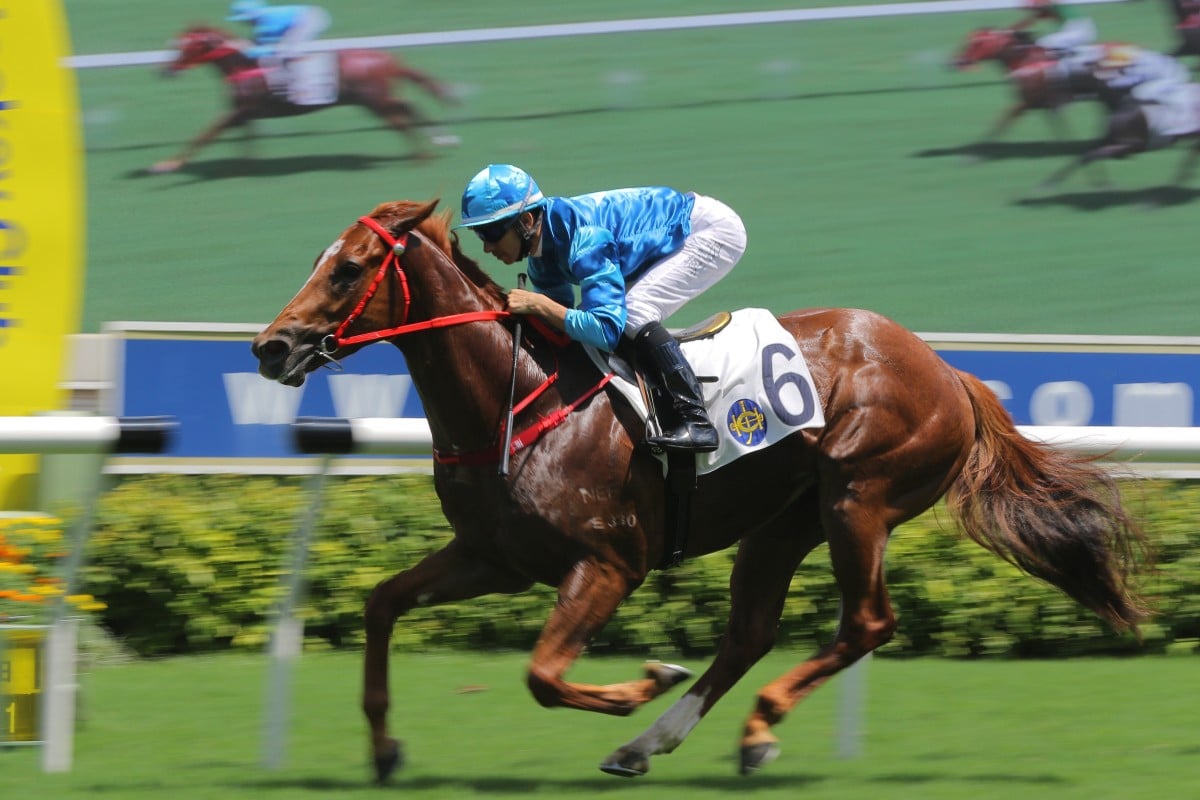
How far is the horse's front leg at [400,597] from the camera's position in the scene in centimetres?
389

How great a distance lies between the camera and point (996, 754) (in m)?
4.21

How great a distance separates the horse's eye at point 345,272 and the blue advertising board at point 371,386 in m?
2.48

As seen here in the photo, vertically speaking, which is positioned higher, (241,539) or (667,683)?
(667,683)

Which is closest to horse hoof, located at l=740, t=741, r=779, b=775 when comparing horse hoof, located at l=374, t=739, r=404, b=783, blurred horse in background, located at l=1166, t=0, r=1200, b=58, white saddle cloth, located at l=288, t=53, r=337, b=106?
horse hoof, located at l=374, t=739, r=404, b=783

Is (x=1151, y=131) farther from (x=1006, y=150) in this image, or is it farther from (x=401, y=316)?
(x=401, y=316)

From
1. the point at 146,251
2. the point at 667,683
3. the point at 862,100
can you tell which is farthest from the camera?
the point at 862,100

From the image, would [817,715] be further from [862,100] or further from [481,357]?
[862,100]

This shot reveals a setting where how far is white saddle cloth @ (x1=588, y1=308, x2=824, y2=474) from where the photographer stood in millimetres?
3996

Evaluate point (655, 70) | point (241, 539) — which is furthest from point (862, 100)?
point (241, 539)

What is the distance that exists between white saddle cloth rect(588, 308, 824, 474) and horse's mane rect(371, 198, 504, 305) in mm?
320

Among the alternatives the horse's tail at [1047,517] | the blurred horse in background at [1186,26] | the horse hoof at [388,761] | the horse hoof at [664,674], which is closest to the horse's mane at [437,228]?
the horse hoof at [664,674]

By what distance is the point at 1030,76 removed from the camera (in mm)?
7918

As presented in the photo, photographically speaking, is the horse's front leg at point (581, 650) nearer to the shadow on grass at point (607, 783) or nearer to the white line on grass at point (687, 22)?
the shadow on grass at point (607, 783)

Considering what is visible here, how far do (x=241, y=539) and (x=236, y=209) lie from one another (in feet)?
7.89
